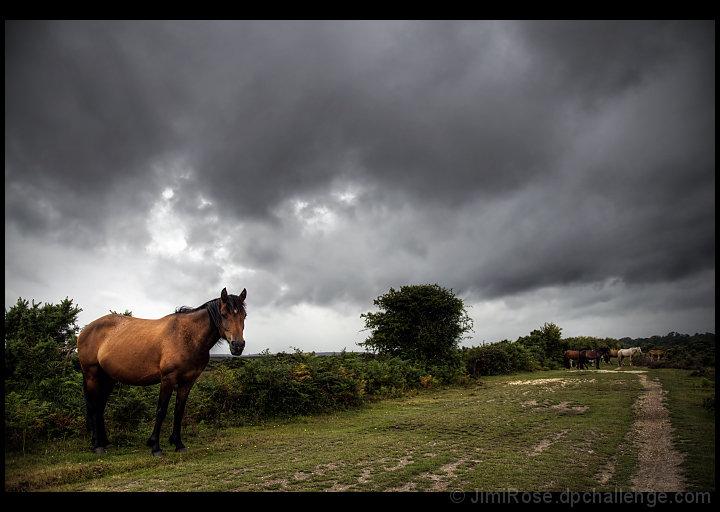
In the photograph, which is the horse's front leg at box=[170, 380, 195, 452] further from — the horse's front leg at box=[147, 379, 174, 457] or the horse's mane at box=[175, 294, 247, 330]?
the horse's mane at box=[175, 294, 247, 330]

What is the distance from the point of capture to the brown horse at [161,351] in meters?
6.44

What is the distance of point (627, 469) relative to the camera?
545 cm

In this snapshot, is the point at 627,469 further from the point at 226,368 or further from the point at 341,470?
the point at 226,368

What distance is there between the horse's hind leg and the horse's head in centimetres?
274

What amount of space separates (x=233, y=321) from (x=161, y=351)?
1586mm

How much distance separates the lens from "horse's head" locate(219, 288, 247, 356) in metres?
6.27

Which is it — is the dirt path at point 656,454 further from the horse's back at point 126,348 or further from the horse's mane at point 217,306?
the horse's back at point 126,348

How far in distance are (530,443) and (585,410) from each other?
5017mm

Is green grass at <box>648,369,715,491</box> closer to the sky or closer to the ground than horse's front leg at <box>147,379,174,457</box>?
closer to the ground

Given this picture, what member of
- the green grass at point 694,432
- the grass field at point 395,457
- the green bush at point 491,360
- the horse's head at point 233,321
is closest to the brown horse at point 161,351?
the horse's head at point 233,321

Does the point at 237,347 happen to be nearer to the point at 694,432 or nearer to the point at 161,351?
the point at 161,351

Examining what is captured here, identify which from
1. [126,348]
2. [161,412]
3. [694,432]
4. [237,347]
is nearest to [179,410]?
[161,412]

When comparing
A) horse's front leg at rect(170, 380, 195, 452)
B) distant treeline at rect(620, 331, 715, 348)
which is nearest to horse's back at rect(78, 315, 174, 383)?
horse's front leg at rect(170, 380, 195, 452)
